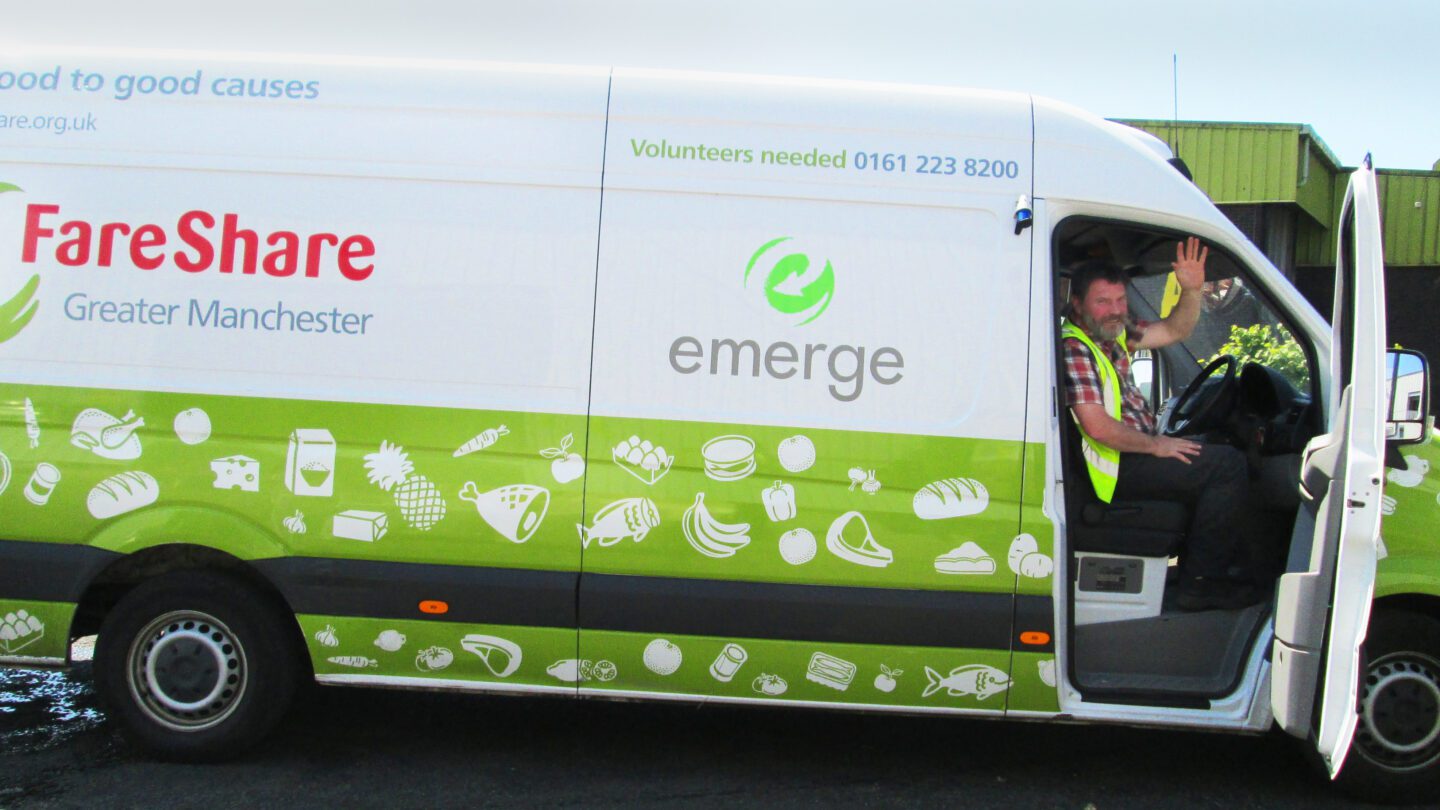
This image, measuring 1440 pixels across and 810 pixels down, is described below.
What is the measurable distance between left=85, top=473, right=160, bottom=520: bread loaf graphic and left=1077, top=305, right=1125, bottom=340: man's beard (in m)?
3.65

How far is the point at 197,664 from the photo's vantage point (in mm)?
4219

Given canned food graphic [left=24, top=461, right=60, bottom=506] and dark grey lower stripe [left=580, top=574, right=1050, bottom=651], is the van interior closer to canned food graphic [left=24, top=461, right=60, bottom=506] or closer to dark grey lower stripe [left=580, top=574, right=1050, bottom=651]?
dark grey lower stripe [left=580, top=574, right=1050, bottom=651]

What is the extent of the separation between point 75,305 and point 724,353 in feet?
7.89

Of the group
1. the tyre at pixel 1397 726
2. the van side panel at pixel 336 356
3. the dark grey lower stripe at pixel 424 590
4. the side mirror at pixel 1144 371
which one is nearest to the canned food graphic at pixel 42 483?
the van side panel at pixel 336 356

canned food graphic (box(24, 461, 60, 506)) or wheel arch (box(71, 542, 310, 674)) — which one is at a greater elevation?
canned food graphic (box(24, 461, 60, 506))

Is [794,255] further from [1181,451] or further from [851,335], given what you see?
[1181,451]

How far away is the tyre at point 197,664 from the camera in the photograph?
4.18m

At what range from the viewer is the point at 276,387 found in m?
4.07

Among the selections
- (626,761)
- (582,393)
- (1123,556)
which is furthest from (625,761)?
(1123,556)

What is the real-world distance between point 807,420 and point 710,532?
1.75ft

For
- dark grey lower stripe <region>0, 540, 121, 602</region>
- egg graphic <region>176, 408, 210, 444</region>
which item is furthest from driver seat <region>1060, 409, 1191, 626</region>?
dark grey lower stripe <region>0, 540, 121, 602</region>

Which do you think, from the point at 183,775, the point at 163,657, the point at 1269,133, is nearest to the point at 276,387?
the point at 163,657

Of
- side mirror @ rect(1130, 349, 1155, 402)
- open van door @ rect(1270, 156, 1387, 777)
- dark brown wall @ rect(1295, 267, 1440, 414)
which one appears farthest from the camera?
dark brown wall @ rect(1295, 267, 1440, 414)

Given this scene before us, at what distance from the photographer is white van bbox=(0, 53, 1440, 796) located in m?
4.02
